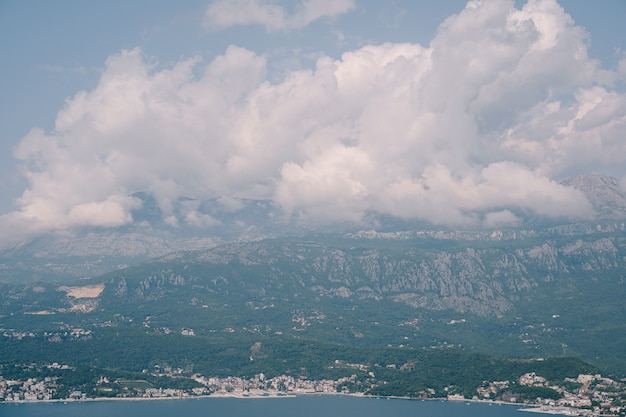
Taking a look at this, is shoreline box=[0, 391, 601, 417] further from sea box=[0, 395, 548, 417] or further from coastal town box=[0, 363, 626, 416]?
sea box=[0, 395, 548, 417]

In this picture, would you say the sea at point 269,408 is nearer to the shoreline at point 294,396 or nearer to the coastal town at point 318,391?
the shoreline at point 294,396

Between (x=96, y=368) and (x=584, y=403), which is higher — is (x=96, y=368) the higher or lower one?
the higher one

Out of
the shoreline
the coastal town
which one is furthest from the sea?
the coastal town

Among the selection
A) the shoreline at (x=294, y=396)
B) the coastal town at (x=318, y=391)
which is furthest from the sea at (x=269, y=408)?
the coastal town at (x=318, y=391)

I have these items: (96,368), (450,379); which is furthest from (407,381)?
(96,368)

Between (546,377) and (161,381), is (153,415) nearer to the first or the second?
(161,381)

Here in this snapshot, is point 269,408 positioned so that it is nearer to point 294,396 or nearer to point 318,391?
point 294,396
